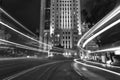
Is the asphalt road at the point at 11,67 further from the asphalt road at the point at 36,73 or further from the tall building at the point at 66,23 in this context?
the tall building at the point at 66,23

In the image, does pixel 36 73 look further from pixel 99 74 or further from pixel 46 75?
pixel 99 74

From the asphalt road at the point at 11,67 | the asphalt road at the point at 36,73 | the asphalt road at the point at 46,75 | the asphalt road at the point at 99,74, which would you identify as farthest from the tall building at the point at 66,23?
the asphalt road at the point at 46,75

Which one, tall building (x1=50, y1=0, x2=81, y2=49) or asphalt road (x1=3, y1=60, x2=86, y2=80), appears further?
tall building (x1=50, y1=0, x2=81, y2=49)

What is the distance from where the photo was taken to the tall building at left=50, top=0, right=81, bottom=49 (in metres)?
165

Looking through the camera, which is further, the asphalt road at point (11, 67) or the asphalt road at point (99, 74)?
the asphalt road at point (11, 67)

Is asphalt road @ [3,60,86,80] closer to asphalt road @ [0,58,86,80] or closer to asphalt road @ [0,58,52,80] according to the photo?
asphalt road @ [0,58,86,80]

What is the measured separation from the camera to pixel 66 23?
170500 mm

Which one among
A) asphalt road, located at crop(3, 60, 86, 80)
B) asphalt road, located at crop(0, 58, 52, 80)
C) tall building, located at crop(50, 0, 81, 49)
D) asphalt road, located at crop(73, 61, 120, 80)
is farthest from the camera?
tall building, located at crop(50, 0, 81, 49)

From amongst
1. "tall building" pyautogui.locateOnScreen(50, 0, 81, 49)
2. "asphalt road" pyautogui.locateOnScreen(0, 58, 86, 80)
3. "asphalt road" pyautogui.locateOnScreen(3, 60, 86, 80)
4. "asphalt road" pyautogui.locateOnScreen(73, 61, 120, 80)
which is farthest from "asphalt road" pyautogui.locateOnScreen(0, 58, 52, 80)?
"tall building" pyautogui.locateOnScreen(50, 0, 81, 49)

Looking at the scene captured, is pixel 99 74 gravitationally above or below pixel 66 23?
below

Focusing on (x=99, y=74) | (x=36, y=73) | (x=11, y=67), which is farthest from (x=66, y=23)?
Answer: (x=99, y=74)

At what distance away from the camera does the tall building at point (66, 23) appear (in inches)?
6491

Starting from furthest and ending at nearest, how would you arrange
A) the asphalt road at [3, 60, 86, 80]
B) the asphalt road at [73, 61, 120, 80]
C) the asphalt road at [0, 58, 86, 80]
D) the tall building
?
the tall building
the asphalt road at [0, 58, 86, 80]
the asphalt road at [3, 60, 86, 80]
the asphalt road at [73, 61, 120, 80]

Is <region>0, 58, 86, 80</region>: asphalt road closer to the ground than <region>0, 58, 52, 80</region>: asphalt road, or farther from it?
closer to the ground
